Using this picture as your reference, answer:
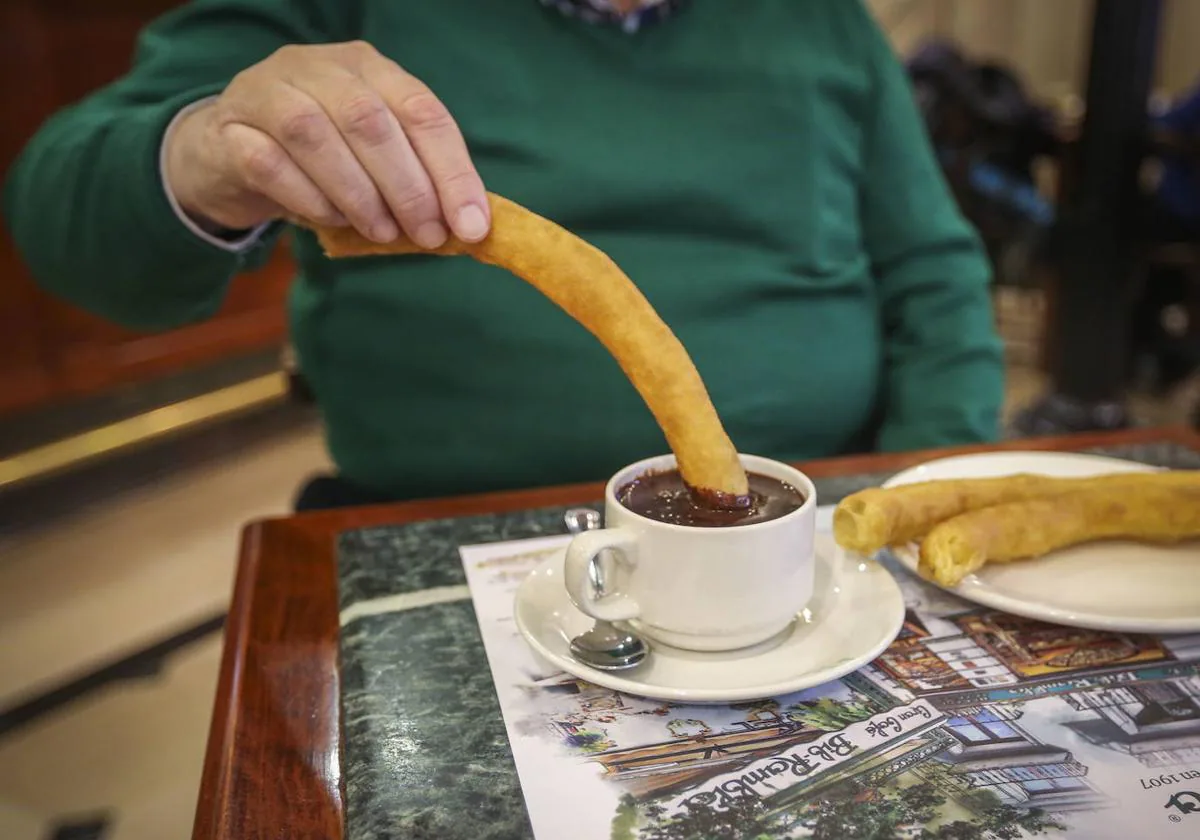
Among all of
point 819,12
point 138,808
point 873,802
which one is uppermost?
point 819,12

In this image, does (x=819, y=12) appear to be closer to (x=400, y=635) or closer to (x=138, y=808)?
(x=400, y=635)

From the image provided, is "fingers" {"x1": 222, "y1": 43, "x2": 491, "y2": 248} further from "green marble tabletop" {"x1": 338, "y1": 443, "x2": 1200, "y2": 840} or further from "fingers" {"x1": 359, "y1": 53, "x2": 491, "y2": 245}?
"green marble tabletop" {"x1": 338, "y1": 443, "x2": 1200, "y2": 840}

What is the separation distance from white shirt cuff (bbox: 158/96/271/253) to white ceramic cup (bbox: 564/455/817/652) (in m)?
0.47

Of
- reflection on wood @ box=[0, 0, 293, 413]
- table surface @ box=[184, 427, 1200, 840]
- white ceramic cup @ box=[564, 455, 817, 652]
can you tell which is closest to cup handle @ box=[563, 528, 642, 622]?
white ceramic cup @ box=[564, 455, 817, 652]

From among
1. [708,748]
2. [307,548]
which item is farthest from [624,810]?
[307,548]

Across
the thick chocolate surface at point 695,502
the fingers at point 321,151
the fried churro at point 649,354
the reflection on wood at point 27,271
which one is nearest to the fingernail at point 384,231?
the fingers at point 321,151

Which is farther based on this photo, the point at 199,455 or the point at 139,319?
the point at 199,455

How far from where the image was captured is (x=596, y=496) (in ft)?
2.93

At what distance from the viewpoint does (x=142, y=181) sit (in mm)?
857

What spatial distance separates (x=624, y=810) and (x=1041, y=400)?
9.46ft

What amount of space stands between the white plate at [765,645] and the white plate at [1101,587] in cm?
5

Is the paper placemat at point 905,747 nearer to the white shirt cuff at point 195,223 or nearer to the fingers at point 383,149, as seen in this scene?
the fingers at point 383,149

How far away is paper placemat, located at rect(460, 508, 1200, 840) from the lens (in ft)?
1.63

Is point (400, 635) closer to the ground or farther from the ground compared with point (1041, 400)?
farther from the ground
